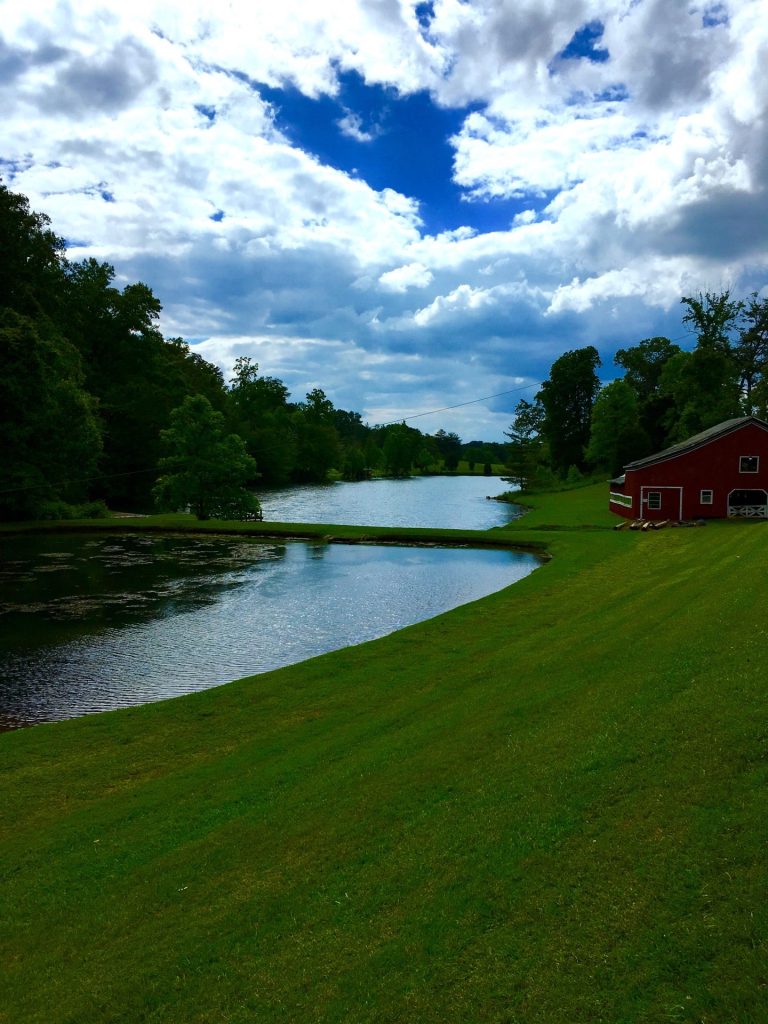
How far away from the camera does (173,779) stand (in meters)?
11.0

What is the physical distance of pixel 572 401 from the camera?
10319cm

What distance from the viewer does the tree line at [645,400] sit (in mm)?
72062

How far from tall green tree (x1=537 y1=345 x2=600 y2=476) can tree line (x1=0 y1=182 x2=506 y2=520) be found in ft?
169

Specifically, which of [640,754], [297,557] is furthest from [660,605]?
[297,557]

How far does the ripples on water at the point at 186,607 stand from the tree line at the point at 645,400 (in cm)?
4372

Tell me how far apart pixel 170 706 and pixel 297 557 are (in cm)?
2535

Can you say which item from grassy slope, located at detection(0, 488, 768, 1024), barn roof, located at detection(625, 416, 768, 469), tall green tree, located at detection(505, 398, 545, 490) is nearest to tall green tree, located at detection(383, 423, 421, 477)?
tall green tree, located at detection(505, 398, 545, 490)

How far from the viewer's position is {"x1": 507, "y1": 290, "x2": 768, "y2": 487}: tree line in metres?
72.1

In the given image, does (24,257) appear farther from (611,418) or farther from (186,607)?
(611,418)

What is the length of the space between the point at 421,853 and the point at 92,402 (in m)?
66.6

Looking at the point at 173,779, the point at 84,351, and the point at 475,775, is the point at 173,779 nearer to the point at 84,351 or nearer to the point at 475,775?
the point at 475,775

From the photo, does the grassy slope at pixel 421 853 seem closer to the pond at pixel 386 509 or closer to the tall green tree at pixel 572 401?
the pond at pixel 386 509

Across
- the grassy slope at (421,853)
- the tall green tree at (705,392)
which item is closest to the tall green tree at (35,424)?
the grassy slope at (421,853)

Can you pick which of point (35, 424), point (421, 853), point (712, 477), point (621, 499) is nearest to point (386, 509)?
point (621, 499)
